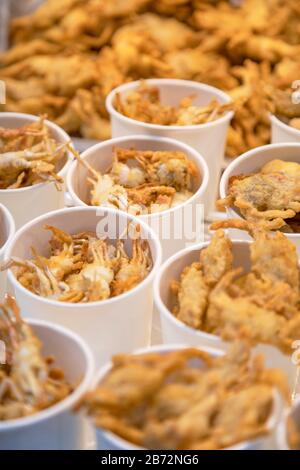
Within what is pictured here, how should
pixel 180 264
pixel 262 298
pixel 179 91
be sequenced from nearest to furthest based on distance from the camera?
pixel 262 298
pixel 180 264
pixel 179 91

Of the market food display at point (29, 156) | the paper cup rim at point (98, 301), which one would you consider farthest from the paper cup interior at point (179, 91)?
the paper cup rim at point (98, 301)

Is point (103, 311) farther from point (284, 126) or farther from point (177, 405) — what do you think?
point (284, 126)

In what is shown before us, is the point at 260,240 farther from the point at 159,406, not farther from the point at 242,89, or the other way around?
the point at 242,89

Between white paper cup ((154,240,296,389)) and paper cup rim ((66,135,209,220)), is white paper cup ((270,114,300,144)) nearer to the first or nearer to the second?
paper cup rim ((66,135,209,220))

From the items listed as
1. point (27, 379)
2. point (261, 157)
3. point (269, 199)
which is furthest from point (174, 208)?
point (27, 379)

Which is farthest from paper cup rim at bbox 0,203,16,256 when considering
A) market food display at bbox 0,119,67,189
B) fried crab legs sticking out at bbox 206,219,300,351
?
fried crab legs sticking out at bbox 206,219,300,351

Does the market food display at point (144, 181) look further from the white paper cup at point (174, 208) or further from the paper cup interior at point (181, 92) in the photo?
the paper cup interior at point (181, 92)
